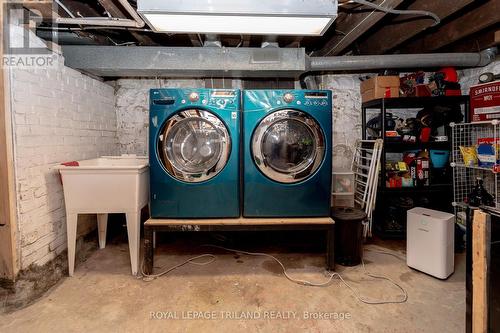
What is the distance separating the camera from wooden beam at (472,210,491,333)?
1.04m

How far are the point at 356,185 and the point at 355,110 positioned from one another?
1016 millimetres

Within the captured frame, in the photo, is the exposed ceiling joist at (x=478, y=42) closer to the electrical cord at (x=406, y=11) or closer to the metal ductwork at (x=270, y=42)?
the electrical cord at (x=406, y=11)

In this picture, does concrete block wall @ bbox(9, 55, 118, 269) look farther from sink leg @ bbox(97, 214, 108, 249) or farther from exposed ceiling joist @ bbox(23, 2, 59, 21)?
exposed ceiling joist @ bbox(23, 2, 59, 21)

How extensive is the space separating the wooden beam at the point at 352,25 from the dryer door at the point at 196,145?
4.94 feet

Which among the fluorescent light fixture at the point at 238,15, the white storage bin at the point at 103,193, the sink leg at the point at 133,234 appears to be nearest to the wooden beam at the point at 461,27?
the fluorescent light fixture at the point at 238,15

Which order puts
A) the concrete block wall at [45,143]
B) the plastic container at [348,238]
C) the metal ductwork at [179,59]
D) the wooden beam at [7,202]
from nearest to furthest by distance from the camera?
the wooden beam at [7,202], the concrete block wall at [45,143], the plastic container at [348,238], the metal ductwork at [179,59]

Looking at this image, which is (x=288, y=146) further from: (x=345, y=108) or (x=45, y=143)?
(x=45, y=143)

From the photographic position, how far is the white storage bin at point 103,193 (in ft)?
6.86

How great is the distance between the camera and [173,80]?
3432mm

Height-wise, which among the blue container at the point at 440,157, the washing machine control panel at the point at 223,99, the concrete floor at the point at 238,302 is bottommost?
the concrete floor at the point at 238,302

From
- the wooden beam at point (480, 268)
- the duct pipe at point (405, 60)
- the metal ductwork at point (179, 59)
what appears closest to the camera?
the wooden beam at point (480, 268)

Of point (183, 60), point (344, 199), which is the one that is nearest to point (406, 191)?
point (344, 199)

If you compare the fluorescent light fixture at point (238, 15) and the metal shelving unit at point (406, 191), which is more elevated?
the fluorescent light fixture at point (238, 15)

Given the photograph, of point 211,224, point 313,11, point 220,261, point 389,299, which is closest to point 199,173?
point 211,224
